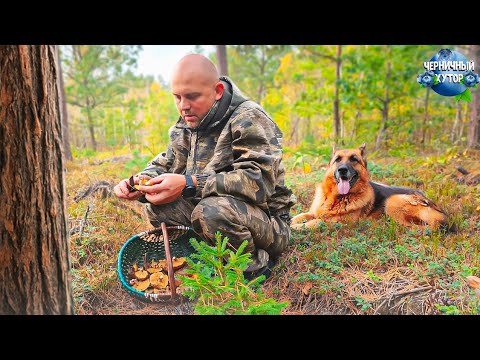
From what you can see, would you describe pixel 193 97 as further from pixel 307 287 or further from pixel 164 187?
pixel 307 287

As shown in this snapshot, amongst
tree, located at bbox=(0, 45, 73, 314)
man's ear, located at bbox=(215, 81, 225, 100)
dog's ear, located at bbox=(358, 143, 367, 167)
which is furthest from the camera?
dog's ear, located at bbox=(358, 143, 367, 167)

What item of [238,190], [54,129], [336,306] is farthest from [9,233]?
[336,306]

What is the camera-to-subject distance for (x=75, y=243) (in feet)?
8.68

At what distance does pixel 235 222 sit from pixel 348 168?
108 cm

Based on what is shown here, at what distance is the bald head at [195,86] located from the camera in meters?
2.45

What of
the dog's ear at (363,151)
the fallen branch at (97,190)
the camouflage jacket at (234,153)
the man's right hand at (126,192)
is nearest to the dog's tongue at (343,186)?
the dog's ear at (363,151)

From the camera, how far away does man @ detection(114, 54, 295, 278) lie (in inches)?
97.6

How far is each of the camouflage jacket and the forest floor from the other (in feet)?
1.42

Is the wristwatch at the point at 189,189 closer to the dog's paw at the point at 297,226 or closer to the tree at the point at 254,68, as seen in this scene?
the dog's paw at the point at 297,226

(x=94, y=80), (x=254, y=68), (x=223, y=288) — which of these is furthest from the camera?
(x=254, y=68)

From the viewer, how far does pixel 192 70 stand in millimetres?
2445

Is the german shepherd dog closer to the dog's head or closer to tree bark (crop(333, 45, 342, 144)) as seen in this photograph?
the dog's head

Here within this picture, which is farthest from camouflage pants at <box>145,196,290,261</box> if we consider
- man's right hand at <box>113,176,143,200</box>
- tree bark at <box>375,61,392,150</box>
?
tree bark at <box>375,61,392,150</box>

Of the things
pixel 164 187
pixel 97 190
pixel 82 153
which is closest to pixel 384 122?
pixel 164 187
